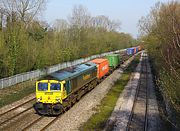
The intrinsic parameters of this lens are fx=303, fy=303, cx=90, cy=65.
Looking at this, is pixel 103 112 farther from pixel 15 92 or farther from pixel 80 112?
pixel 15 92

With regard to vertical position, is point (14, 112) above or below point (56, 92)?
below

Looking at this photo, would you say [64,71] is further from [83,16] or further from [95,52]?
[83,16]

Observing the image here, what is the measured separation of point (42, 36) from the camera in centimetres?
4591

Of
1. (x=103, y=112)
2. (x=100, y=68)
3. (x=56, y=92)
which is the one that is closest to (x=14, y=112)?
(x=56, y=92)

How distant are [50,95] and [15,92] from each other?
10094 mm

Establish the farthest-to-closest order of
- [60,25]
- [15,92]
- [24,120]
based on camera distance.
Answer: [60,25] < [15,92] < [24,120]

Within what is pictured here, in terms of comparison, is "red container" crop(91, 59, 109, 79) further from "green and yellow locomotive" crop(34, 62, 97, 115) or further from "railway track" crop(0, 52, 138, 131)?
"railway track" crop(0, 52, 138, 131)

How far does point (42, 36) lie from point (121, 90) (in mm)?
19493

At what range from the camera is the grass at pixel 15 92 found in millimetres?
25066

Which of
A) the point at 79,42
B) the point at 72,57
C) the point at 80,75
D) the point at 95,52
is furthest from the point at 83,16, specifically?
the point at 80,75

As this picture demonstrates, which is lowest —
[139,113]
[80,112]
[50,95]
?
[139,113]

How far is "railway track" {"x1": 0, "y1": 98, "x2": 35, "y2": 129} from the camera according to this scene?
63.3 ft

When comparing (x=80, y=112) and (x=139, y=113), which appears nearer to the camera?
(x=80, y=112)

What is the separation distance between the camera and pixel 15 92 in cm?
2877
